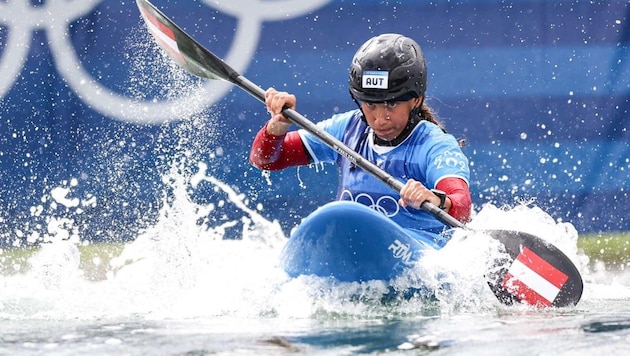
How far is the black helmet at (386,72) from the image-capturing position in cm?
556

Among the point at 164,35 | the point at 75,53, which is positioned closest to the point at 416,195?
the point at 164,35

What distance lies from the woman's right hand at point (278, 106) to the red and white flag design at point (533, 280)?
1271 mm

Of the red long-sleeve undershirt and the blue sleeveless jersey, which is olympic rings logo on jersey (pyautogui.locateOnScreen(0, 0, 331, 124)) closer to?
the red long-sleeve undershirt

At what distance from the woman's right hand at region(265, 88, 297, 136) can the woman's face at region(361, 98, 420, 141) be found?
1.36 feet

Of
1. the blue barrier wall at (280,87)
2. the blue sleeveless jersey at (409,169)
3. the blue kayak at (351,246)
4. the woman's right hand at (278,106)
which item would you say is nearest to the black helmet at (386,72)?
the blue sleeveless jersey at (409,169)

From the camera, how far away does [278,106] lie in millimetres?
5934

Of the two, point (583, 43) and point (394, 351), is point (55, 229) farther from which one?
point (394, 351)

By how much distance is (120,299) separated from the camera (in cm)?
584

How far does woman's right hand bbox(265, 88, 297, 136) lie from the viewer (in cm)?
594

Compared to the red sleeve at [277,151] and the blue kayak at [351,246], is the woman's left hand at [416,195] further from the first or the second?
the red sleeve at [277,151]

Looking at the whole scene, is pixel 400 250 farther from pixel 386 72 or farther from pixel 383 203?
pixel 386 72

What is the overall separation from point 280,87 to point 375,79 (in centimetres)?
218

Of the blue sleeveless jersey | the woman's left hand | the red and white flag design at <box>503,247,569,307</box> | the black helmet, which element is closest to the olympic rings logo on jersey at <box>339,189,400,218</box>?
the blue sleeveless jersey

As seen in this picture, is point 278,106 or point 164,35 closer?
point 278,106
